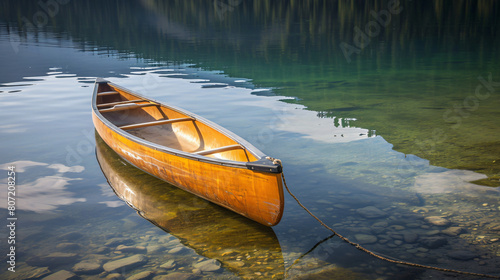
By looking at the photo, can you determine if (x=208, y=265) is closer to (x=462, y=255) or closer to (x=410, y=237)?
(x=410, y=237)

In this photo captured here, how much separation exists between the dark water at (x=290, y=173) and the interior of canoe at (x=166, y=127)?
0.88m

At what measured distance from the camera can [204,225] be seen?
20.4ft

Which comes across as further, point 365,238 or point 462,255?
point 365,238

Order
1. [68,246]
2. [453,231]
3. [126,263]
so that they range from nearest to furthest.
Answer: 1. [126,263]
2. [453,231]
3. [68,246]

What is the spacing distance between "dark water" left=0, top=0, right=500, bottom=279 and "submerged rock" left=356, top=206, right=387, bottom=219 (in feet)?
0.09

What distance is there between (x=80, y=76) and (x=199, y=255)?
16.8 metres

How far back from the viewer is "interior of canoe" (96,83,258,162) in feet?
24.4

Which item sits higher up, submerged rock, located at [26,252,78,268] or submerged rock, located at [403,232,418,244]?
submerged rock, located at [403,232,418,244]

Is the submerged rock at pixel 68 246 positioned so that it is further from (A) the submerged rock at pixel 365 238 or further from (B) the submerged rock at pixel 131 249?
(A) the submerged rock at pixel 365 238

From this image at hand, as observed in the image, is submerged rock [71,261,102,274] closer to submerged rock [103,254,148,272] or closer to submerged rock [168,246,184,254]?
submerged rock [103,254,148,272]

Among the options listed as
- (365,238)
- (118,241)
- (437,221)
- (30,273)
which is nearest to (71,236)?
(118,241)

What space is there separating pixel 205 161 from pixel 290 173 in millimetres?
2143

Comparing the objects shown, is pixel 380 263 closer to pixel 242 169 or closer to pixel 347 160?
pixel 242 169

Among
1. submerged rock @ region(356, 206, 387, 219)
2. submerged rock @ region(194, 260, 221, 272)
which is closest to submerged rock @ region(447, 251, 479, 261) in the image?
submerged rock @ region(356, 206, 387, 219)
